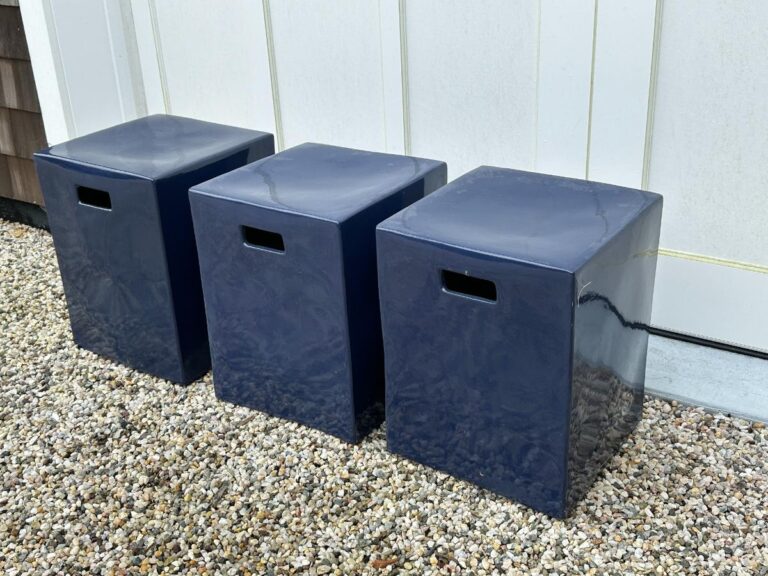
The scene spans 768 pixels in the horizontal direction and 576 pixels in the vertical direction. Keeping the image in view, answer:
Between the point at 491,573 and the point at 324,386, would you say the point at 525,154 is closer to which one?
the point at 324,386

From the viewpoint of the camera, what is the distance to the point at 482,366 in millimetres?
1943

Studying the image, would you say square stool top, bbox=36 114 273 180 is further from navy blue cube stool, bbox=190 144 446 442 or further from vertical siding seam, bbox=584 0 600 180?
vertical siding seam, bbox=584 0 600 180

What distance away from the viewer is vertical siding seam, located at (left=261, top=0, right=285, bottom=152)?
114 inches

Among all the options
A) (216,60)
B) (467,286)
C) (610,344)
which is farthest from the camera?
(216,60)

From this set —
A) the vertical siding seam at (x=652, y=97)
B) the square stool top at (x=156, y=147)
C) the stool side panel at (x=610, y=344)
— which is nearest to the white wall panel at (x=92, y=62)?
the square stool top at (x=156, y=147)

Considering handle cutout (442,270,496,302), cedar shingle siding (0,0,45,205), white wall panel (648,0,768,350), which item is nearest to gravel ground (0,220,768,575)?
white wall panel (648,0,768,350)

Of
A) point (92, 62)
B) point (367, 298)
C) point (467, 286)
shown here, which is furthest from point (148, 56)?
point (467, 286)

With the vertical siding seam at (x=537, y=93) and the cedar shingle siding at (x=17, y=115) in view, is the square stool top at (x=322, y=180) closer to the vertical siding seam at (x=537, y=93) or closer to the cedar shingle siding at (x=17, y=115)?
the vertical siding seam at (x=537, y=93)

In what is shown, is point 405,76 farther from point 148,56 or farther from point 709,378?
point 709,378

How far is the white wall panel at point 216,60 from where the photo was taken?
2975 mm

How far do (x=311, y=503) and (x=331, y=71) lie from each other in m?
1.39

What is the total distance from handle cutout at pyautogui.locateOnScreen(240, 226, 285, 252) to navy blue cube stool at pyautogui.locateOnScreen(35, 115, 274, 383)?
229 millimetres

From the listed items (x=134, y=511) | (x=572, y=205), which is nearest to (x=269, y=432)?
(x=134, y=511)

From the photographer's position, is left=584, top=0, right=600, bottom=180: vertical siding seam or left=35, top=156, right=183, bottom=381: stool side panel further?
left=35, top=156, right=183, bottom=381: stool side panel
